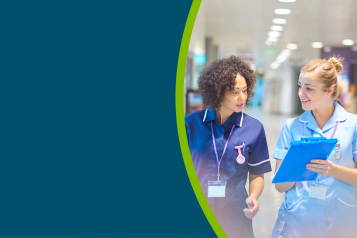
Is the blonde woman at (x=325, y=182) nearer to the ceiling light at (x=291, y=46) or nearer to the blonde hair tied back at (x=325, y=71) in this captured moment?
the blonde hair tied back at (x=325, y=71)

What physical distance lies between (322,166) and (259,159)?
336 mm

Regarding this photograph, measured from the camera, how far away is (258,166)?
1880mm

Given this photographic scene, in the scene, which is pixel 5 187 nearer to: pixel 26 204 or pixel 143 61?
pixel 26 204

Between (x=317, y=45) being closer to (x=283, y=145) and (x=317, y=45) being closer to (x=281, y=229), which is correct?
(x=283, y=145)

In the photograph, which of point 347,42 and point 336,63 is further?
point 347,42

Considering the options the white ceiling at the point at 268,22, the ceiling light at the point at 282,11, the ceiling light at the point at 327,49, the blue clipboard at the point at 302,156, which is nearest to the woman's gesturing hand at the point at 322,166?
the blue clipboard at the point at 302,156

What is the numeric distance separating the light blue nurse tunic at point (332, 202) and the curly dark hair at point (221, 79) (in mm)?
425

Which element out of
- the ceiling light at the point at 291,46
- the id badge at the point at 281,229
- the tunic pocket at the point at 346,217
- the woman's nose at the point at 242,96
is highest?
the ceiling light at the point at 291,46

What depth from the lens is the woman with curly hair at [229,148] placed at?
6.00ft

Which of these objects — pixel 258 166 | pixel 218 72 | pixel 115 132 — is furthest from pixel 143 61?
pixel 258 166

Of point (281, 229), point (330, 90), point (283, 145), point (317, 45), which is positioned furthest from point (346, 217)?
point (317, 45)

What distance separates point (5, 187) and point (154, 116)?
2.33 feet

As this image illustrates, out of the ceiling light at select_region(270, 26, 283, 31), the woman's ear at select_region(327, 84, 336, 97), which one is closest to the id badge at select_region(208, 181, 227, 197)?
the woman's ear at select_region(327, 84, 336, 97)

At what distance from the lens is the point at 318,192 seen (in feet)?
5.87
